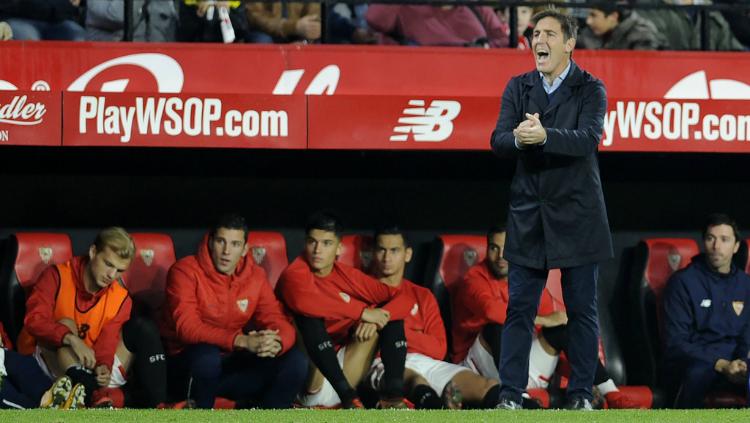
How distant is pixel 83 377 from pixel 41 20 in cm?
227

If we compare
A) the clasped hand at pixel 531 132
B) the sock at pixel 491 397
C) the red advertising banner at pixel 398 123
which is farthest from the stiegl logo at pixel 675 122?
the clasped hand at pixel 531 132

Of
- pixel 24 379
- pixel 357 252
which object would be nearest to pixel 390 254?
pixel 357 252

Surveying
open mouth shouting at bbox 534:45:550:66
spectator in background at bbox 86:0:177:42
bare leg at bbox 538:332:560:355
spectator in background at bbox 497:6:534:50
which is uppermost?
spectator in background at bbox 497:6:534:50

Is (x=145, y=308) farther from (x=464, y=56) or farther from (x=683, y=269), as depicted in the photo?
(x=683, y=269)

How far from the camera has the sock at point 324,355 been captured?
7.90 metres

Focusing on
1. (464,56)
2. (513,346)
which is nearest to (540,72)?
(513,346)

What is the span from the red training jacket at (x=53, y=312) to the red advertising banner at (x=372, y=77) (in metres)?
0.78

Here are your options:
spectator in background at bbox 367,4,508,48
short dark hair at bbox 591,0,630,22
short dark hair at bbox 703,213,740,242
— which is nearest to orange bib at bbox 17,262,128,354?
spectator in background at bbox 367,4,508,48

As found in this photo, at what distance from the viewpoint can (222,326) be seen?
8.15 meters

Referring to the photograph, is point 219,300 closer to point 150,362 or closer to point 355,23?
point 150,362

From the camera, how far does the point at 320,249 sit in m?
8.34

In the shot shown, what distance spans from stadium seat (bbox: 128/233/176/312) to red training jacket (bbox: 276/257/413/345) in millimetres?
744

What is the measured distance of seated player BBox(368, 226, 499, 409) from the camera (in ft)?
26.2

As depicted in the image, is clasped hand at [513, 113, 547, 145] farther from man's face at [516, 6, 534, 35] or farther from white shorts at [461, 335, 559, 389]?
man's face at [516, 6, 534, 35]
